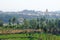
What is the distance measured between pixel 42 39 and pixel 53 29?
3.44 m

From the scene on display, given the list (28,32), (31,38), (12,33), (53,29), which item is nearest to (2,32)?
(12,33)

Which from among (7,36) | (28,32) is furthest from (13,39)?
(28,32)

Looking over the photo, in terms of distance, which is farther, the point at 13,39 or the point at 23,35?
the point at 23,35

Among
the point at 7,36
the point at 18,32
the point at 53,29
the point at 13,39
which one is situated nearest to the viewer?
the point at 13,39

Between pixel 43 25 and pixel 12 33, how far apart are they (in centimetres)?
326

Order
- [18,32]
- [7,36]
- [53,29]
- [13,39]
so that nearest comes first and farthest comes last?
[13,39] < [7,36] < [18,32] < [53,29]

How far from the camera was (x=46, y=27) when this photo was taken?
1614 cm

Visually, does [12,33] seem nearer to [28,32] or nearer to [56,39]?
[28,32]

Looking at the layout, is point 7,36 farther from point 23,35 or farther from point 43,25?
point 43,25

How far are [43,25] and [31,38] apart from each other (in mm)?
3852

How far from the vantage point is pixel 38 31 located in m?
15.0

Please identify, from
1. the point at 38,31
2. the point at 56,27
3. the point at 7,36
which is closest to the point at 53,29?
the point at 56,27

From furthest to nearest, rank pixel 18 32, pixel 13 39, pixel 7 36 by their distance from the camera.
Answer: pixel 18 32
pixel 7 36
pixel 13 39

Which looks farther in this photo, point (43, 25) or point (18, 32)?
point (43, 25)
